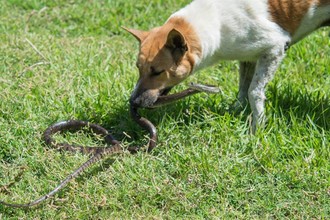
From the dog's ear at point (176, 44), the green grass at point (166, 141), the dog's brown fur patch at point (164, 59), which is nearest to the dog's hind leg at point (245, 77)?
the green grass at point (166, 141)

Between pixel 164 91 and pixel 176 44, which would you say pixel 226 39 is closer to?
pixel 176 44

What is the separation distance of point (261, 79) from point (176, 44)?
872mm

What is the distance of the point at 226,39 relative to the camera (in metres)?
6.20

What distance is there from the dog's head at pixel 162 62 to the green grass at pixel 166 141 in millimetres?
333

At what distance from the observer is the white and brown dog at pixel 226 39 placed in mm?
6027

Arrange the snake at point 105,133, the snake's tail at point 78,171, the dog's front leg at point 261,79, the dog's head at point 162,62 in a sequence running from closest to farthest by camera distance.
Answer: the snake's tail at point 78,171
the snake at point 105,133
the dog's head at point 162,62
the dog's front leg at point 261,79

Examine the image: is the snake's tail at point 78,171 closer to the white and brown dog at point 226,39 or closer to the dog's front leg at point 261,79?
the white and brown dog at point 226,39

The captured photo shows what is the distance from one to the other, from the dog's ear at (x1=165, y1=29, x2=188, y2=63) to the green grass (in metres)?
0.54

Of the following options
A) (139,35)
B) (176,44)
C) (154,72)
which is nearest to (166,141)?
(154,72)

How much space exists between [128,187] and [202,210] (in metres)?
0.58

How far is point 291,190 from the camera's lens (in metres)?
5.45

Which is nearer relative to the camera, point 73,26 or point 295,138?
point 295,138

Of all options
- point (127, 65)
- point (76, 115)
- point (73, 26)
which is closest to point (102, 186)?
point (76, 115)

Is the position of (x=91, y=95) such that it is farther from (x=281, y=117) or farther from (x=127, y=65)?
(x=281, y=117)
